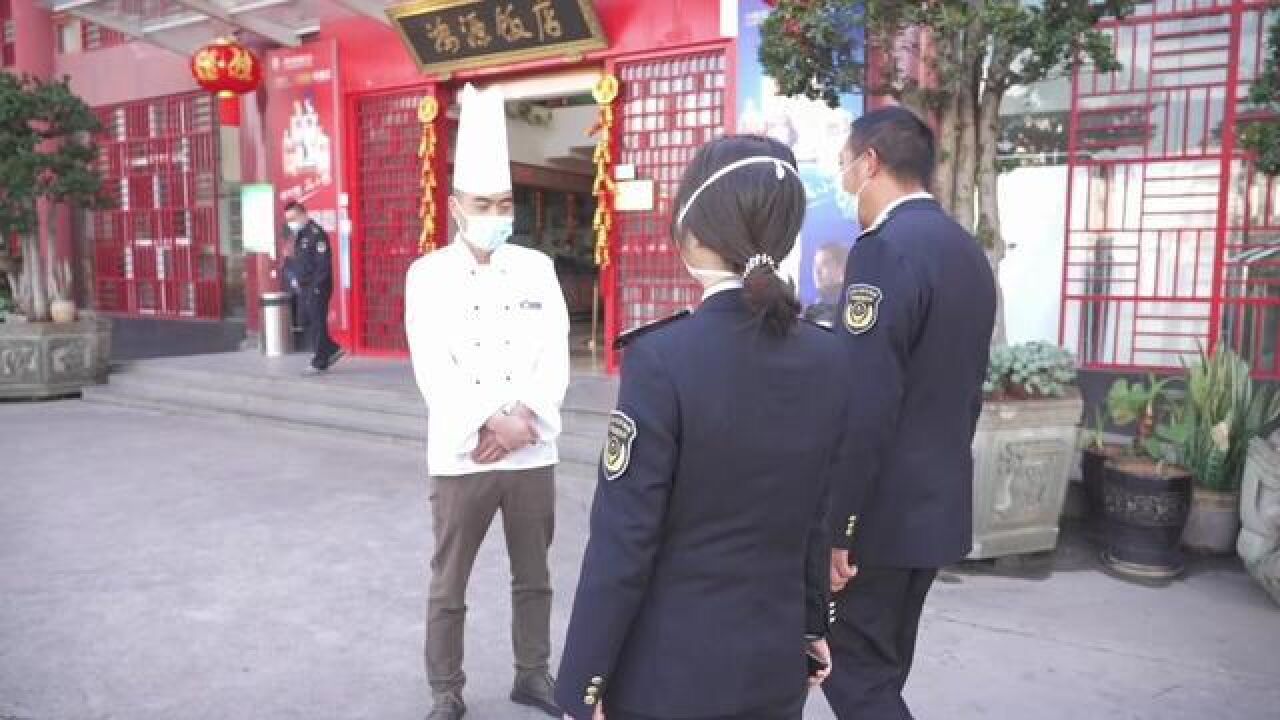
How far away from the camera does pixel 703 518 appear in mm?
1426

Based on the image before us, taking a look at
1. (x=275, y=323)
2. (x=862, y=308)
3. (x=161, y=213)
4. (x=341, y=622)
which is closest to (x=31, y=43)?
(x=161, y=213)

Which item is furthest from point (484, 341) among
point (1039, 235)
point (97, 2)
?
point (97, 2)

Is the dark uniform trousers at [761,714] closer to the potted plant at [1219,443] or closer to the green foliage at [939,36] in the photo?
the green foliage at [939,36]

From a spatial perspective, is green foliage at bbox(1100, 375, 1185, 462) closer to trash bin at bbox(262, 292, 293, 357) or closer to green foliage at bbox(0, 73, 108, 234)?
trash bin at bbox(262, 292, 293, 357)

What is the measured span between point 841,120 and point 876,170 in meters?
4.91

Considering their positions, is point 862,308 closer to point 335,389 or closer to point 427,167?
point 335,389

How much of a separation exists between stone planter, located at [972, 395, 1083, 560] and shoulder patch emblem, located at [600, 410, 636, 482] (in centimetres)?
304

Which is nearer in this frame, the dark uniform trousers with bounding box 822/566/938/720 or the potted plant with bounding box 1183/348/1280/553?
the dark uniform trousers with bounding box 822/566/938/720

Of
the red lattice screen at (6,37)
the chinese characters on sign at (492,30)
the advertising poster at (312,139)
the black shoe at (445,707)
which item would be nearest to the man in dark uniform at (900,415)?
the black shoe at (445,707)

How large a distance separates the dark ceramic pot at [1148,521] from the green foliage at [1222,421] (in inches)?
10.7

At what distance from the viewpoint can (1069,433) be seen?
4.24 metres

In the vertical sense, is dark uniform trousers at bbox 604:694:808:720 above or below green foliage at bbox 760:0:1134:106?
below

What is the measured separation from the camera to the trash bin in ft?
31.7

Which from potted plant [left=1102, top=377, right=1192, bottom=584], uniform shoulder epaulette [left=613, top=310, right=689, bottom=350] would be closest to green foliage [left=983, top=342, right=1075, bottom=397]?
potted plant [left=1102, top=377, right=1192, bottom=584]
